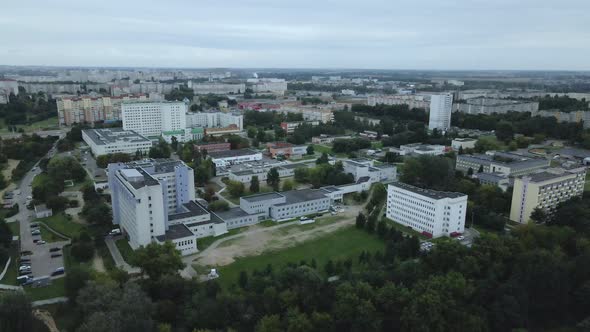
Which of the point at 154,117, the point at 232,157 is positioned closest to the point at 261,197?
the point at 232,157

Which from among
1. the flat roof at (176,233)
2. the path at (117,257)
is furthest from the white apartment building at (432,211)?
the path at (117,257)

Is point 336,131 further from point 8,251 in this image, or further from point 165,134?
point 8,251

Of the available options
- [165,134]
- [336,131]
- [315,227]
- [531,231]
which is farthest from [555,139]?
[165,134]

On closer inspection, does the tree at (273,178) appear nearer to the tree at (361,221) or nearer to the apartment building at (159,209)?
the apartment building at (159,209)

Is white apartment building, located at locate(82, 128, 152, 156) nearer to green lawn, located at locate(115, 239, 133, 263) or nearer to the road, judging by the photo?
the road

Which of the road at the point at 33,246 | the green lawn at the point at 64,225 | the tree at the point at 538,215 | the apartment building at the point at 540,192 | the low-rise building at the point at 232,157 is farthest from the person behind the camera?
the low-rise building at the point at 232,157

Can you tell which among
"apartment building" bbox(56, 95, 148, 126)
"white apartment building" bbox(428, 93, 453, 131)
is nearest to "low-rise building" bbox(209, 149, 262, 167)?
"white apartment building" bbox(428, 93, 453, 131)
